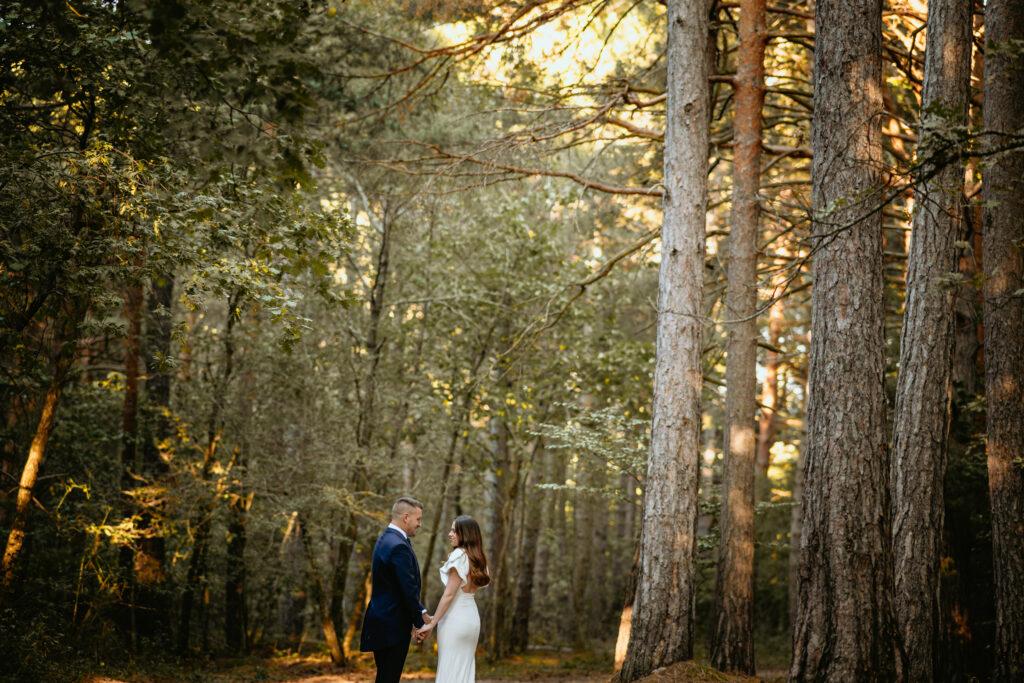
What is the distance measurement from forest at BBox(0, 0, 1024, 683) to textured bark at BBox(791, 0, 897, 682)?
2 cm

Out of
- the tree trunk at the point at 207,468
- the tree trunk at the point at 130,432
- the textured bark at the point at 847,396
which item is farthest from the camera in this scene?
the tree trunk at the point at 207,468

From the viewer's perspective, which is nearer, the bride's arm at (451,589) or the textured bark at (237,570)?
the bride's arm at (451,589)

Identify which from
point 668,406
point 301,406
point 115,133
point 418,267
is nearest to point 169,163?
point 115,133

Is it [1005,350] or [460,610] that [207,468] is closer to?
[460,610]

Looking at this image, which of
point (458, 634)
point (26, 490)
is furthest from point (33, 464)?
point (458, 634)

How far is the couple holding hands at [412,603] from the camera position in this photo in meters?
6.20

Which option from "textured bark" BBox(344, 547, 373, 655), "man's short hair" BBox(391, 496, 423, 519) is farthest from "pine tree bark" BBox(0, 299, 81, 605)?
"textured bark" BBox(344, 547, 373, 655)

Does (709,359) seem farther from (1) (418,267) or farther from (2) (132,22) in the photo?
(2) (132,22)

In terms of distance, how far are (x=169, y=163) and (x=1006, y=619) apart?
901 centimetres

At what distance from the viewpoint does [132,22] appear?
6.89m

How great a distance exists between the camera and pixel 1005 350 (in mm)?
7855

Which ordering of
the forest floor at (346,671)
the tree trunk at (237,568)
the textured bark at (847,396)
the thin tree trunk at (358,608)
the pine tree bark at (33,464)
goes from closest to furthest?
the textured bark at (847,396), the pine tree bark at (33,464), the forest floor at (346,671), the tree trunk at (237,568), the thin tree trunk at (358,608)

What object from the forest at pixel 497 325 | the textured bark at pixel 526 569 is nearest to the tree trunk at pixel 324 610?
the forest at pixel 497 325

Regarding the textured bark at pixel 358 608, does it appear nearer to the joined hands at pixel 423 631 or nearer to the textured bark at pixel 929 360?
the joined hands at pixel 423 631
